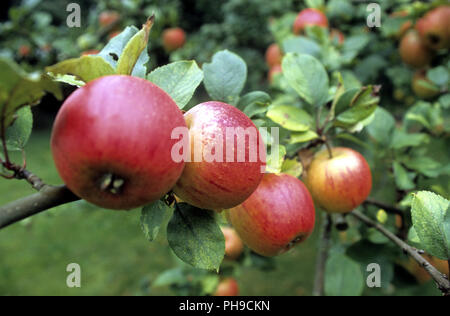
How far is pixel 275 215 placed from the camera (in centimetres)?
69

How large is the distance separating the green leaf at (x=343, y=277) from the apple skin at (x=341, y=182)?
0.30 m

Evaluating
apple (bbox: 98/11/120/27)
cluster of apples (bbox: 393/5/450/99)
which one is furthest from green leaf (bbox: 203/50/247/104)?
apple (bbox: 98/11/120/27)

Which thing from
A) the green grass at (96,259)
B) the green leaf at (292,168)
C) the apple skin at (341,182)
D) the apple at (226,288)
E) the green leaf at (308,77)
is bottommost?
the green grass at (96,259)

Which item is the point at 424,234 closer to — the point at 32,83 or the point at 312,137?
the point at 312,137

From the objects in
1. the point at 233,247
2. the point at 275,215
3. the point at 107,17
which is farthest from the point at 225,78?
the point at 107,17

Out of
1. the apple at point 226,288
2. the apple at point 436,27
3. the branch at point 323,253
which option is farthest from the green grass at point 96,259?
the apple at point 436,27

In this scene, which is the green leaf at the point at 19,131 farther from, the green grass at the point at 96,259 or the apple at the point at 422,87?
the apple at the point at 422,87

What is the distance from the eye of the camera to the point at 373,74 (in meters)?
1.70

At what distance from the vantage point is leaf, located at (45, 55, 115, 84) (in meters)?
0.46

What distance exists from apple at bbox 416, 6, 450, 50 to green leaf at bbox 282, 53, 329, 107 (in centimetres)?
89

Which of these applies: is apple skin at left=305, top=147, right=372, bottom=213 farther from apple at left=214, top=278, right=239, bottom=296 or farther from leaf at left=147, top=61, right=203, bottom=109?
apple at left=214, top=278, right=239, bottom=296

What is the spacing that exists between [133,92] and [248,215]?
13.9 inches

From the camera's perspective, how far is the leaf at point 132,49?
1.65ft

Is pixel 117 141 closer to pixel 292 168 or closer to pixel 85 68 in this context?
pixel 85 68
